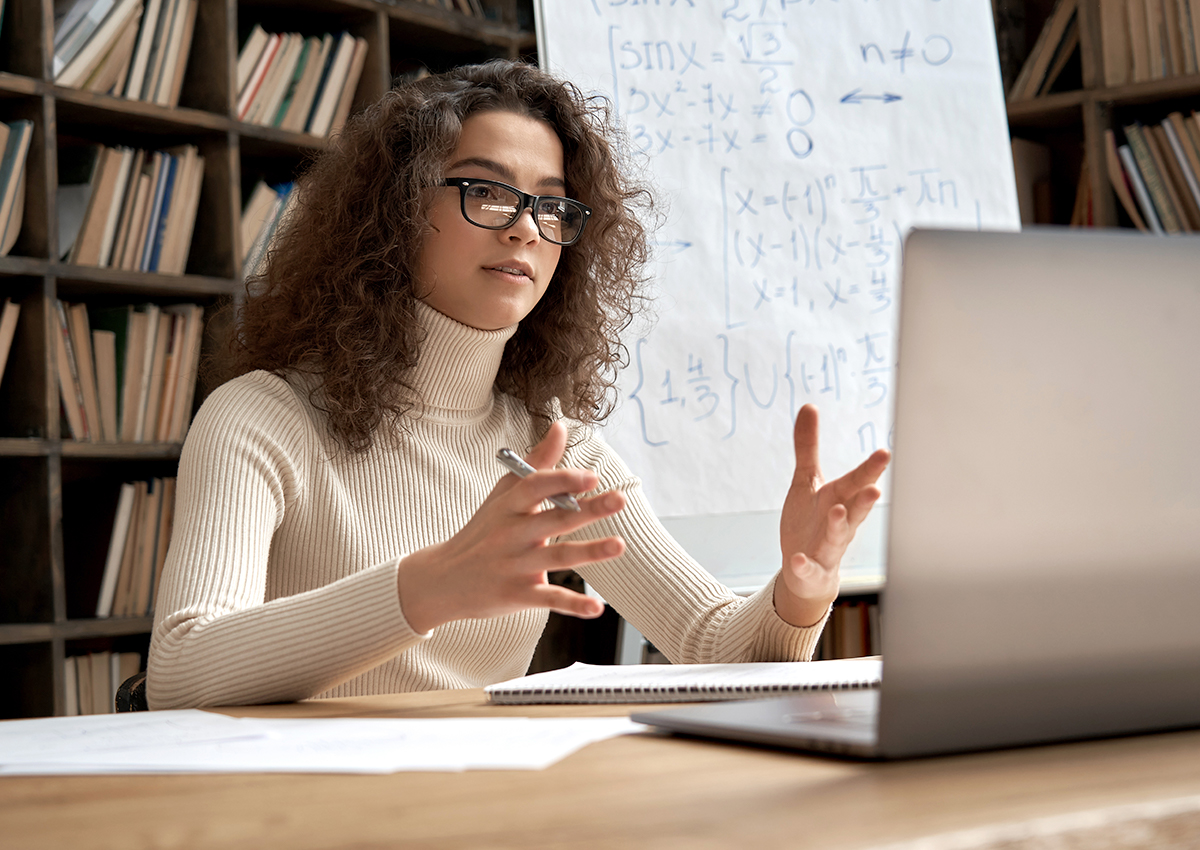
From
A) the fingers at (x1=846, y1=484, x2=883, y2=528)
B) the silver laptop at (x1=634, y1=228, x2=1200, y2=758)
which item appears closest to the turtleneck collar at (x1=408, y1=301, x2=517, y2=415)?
the fingers at (x1=846, y1=484, x2=883, y2=528)

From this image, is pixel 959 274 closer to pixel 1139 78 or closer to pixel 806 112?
pixel 806 112

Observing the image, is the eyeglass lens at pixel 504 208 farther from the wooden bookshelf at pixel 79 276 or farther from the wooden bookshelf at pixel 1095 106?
the wooden bookshelf at pixel 1095 106

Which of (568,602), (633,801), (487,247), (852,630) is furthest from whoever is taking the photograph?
(852,630)

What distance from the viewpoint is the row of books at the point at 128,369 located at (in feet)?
6.31


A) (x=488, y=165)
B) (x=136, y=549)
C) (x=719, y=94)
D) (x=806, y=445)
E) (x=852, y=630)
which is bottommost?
(x=852, y=630)

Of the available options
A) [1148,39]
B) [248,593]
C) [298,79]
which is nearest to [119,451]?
[298,79]

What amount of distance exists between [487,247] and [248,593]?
0.52m

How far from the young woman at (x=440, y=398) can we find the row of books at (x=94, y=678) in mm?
861

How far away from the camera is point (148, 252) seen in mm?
2053

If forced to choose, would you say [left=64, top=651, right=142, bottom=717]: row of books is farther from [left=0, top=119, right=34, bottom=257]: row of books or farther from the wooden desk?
the wooden desk

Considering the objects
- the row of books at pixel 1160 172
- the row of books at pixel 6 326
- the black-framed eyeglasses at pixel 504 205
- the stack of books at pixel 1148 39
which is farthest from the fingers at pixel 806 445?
the stack of books at pixel 1148 39

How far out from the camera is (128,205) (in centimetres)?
202

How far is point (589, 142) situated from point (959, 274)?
1.09 meters

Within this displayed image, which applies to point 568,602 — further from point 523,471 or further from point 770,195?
point 770,195
